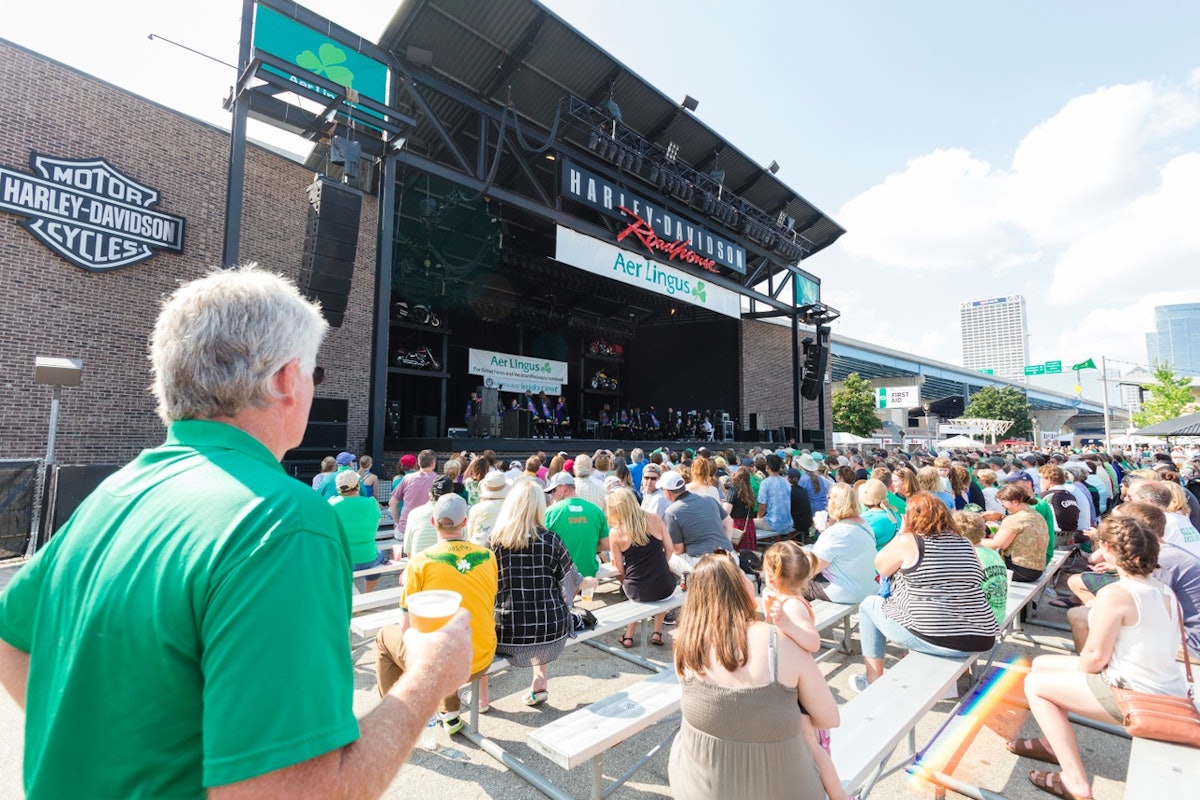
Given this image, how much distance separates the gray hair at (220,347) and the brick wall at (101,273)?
8.76 m

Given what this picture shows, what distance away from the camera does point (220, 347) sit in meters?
1.01

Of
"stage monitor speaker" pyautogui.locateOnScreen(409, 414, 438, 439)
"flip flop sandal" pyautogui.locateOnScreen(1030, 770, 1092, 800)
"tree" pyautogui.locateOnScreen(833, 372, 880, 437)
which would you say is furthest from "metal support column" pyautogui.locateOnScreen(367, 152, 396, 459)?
"tree" pyautogui.locateOnScreen(833, 372, 880, 437)

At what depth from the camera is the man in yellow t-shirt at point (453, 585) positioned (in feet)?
9.44

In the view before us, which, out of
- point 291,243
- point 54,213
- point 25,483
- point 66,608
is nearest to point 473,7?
point 291,243

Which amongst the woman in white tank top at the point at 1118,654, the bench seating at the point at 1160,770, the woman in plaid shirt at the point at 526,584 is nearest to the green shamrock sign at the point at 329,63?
the woman in plaid shirt at the point at 526,584

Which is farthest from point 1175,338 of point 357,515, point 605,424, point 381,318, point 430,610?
point 430,610

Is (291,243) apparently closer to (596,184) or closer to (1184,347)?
(596,184)

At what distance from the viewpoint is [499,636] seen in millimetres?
3299

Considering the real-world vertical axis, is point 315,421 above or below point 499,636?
above

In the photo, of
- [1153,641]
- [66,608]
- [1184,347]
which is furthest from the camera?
[1184,347]

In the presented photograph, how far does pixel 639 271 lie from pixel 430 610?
13568mm

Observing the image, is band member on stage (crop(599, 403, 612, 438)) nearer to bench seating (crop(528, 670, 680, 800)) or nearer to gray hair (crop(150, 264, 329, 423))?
bench seating (crop(528, 670, 680, 800))

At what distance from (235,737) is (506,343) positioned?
21.3 m

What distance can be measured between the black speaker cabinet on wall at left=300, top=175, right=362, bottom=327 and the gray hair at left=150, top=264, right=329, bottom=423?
27.8ft
